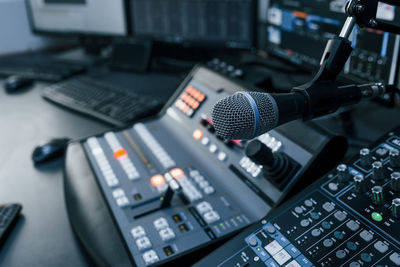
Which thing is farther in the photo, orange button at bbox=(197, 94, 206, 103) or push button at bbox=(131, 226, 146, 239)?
orange button at bbox=(197, 94, 206, 103)

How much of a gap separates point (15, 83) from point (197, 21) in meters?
0.69

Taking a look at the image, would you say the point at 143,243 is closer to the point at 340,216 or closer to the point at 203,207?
the point at 203,207

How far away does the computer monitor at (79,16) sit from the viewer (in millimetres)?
1590

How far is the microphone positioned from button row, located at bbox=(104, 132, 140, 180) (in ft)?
1.18

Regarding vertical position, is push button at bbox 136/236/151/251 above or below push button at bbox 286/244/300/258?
below

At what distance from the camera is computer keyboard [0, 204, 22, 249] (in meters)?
0.68

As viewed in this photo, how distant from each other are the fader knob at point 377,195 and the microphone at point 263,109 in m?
0.13

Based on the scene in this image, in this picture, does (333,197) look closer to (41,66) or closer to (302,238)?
(302,238)

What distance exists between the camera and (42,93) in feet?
4.41

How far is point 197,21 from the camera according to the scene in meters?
1.41

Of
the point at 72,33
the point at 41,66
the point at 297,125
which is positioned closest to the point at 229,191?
the point at 297,125

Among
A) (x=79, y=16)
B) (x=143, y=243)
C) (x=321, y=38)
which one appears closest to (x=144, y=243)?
(x=143, y=243)

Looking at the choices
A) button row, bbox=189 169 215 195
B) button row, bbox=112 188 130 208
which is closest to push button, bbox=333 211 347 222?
button row, bbox=189 169 215 195

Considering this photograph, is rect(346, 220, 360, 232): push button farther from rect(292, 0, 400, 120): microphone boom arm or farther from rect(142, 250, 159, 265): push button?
rect(142, 250, 159, 265): push button
